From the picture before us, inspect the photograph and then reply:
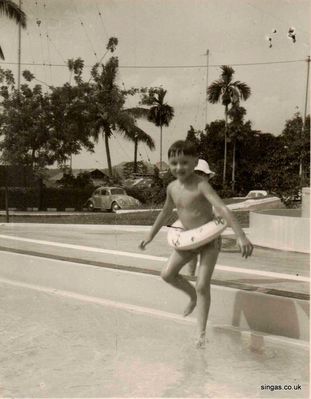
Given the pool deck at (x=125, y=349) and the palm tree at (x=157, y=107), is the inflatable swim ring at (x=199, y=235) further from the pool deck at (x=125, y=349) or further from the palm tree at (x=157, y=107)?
the palm tree at (x=157, y=107)

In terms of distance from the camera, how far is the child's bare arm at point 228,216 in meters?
3.71

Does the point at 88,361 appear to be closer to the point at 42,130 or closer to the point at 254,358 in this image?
the point at 254,358

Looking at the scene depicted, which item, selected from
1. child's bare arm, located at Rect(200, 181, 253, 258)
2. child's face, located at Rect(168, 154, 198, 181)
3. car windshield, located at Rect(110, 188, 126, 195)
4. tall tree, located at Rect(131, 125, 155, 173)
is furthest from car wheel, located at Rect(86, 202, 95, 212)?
child's bare arm, located at Rect(200, 181, 253, 258)

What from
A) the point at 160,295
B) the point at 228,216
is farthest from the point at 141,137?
the point at 228,216

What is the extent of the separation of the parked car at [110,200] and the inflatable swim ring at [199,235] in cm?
2608

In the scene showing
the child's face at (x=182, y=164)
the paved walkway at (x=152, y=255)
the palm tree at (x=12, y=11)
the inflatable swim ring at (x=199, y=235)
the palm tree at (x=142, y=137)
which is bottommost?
the paved walkway at (x=152, y=255)

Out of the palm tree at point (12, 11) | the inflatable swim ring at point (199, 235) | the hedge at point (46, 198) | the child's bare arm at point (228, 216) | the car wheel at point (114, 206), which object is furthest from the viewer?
the hedge at point (46, 198)

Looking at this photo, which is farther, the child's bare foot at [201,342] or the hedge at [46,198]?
the hedge at [46,198]

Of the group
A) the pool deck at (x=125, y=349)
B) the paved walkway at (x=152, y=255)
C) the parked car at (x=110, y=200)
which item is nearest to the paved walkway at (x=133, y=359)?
the pool deck at (x=125, y=349)

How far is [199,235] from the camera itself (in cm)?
402

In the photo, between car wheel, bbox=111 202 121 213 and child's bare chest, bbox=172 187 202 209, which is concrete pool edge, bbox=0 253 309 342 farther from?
car wheel, bbox=111 202 121 213

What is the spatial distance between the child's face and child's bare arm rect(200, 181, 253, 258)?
0.13 m

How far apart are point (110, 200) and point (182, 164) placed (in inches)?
1090

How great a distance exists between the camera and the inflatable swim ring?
13.2 feet
